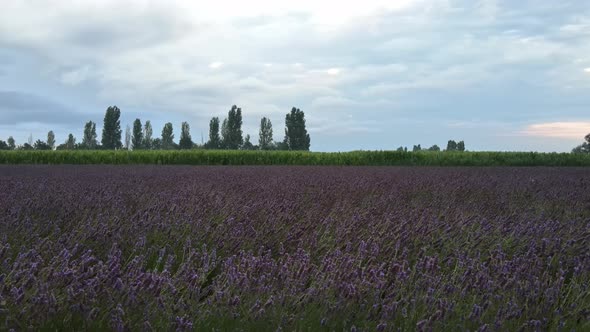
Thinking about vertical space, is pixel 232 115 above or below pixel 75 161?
above

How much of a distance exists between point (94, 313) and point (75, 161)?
25.7m

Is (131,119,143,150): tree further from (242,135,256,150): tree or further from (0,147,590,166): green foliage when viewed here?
(0,147,590,166): green foliage

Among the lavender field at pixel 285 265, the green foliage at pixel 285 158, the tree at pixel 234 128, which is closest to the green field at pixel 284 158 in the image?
the green foliage at pixel 285 158

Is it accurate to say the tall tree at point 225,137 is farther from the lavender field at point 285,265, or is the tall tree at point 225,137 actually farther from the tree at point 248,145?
the lavender field at point 285,265

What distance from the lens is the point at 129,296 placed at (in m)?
2.02

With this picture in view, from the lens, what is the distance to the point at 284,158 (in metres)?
25.2

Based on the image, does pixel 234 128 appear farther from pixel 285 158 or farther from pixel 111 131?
pixel 285 158

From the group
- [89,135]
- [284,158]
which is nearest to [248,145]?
[89,135]

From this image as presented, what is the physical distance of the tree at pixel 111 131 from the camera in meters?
53.5

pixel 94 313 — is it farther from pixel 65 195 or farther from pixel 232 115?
pixel 232 115

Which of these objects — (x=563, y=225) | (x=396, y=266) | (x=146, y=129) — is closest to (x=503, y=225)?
(x=563, y=225)

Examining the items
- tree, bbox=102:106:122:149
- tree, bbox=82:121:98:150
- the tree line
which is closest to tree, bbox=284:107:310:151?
the tree line

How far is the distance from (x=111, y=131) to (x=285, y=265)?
5490cm

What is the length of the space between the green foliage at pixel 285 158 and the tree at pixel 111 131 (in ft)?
90.0
